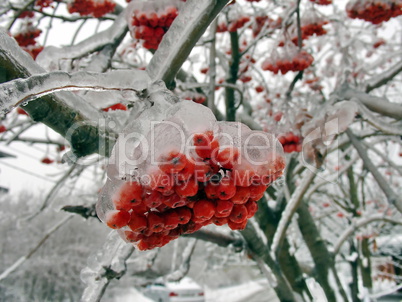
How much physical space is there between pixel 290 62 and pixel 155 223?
2.12m

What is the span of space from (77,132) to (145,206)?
0.44 metres

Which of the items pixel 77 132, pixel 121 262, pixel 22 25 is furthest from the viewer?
pixel 22 25

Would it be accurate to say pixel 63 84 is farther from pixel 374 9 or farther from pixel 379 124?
pixel 374 9

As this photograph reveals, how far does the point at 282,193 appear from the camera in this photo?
3096 mm

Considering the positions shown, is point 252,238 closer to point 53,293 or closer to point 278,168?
point 278,168

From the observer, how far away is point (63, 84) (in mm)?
769

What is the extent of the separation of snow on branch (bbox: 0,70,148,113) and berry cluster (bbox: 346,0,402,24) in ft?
7.35

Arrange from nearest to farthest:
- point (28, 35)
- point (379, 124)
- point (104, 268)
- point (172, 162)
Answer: point (172, 162) → point (104, 268) → point (379, 124) → point (28, 35)

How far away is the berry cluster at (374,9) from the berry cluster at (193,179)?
7.47ft

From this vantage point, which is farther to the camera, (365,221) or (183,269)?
(365,221)

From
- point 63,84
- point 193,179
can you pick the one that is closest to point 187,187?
point 193,179

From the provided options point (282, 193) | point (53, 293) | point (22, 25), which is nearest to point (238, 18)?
point (282, 193)

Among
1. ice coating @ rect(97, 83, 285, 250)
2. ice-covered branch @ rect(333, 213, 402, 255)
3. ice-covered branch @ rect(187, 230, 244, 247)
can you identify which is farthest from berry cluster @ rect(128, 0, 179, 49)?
ice-covered branch @ rect(333, 213, 402, 255)

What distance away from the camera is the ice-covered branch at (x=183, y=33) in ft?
3.34
